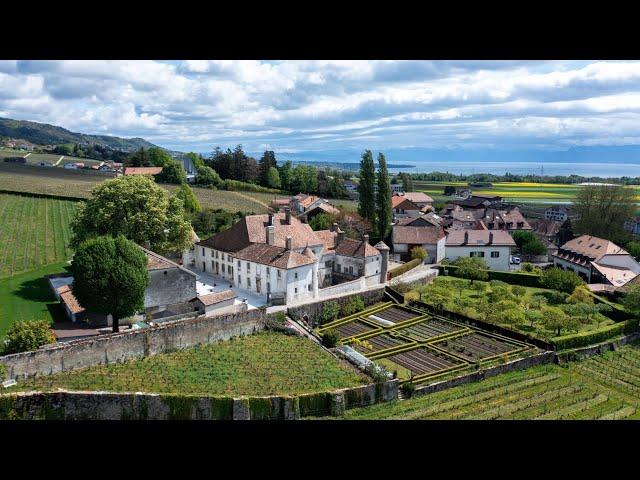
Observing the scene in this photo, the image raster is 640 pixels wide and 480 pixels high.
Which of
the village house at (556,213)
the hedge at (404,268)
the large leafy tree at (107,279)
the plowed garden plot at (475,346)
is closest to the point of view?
the large leafy tree at (107,279)

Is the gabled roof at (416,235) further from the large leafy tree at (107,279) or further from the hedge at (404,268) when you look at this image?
the large leafy tree at (107,279)

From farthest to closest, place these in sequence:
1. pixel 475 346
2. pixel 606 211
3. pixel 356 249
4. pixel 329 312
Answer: pixel 606 211
pixel 356 249
pixel 329 312
pixel 475 346

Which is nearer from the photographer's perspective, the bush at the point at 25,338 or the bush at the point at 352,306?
the bush at the point at 25,338

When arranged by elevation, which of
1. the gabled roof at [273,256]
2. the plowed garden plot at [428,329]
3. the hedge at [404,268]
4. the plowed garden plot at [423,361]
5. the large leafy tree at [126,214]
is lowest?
the plowed garden plot at [423,361]

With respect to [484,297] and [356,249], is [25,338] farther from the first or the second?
[484,297]

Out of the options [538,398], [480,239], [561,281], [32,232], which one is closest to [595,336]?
[538,398]

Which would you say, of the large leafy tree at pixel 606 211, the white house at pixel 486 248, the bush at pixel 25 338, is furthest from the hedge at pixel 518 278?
the bush at pixel 25 338
